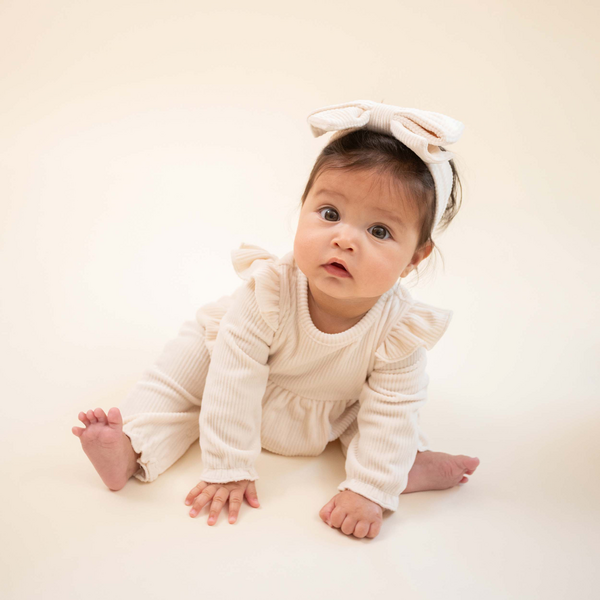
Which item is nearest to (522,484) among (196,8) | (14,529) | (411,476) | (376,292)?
(411,476)

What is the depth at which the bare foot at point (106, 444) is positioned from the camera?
1.40 m

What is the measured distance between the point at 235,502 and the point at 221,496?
0.03 m

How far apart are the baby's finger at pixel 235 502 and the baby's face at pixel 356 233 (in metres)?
0.45

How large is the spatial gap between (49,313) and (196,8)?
1.64 meters

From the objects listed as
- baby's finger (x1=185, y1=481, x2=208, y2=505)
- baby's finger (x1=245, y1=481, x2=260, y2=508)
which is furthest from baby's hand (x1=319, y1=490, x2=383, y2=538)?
baby's finger (x1=185, y1=481, x2=208, y2=505)

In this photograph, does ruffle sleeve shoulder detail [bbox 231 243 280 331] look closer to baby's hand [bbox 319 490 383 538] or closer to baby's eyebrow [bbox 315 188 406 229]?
baby's eyebrow [bbox 315 188 406 229]

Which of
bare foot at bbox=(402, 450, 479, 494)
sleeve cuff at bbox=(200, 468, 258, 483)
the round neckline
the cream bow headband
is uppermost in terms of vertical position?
the cream bow headband

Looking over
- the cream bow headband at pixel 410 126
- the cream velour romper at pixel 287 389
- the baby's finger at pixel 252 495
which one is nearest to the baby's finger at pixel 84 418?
the cream velour romper at pixel 287 389

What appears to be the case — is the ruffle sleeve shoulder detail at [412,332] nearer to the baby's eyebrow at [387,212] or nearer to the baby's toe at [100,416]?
the baby's eyebrow at [387,212]

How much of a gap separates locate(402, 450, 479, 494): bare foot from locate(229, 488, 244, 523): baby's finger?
1.23ft

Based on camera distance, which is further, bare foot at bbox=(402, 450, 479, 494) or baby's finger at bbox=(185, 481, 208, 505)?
bare foot at bbox=(402, 450, 479, 494)

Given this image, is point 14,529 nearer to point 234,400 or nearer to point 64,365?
point 234,400

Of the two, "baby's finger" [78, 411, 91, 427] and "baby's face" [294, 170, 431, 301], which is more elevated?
"baby's face" [294, 170, 431, 301]

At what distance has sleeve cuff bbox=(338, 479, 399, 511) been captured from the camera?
147 cm
